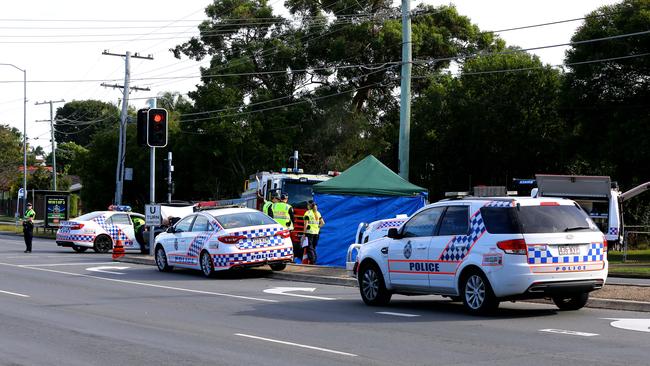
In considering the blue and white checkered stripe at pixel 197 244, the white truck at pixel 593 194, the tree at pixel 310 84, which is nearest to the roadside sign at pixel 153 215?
the blue and white checkered stripe at pixel 197 244

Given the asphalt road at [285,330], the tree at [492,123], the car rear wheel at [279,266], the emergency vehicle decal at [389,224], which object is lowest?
the asphalt road at [285,330]

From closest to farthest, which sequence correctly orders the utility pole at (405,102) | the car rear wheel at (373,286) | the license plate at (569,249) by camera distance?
the license plate at (569,249) < the car rear wheel at (373,286) < the utility pole at (405,102)

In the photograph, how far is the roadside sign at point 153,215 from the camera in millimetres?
26961

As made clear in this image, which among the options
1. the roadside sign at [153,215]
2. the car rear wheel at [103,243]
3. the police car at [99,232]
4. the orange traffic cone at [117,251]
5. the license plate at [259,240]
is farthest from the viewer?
the car rear wheel at [103,243]

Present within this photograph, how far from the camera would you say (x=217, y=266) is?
20.9 meters

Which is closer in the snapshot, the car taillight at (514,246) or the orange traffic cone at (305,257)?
the car taillight at (514,246)

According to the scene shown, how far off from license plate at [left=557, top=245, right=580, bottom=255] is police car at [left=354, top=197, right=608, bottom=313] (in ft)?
0.05

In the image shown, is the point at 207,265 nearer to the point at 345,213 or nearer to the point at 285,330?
the point at 345,213

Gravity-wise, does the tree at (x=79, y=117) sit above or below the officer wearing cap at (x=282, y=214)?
above

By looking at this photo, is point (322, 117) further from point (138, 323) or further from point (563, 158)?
point (138, 323)

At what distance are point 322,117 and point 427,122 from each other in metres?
7.54

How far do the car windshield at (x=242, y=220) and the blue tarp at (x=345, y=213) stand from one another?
281 centimetres

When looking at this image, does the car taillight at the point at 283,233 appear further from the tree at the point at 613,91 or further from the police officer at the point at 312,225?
the tree at the point at 613,91

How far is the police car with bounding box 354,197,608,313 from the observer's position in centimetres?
1262
